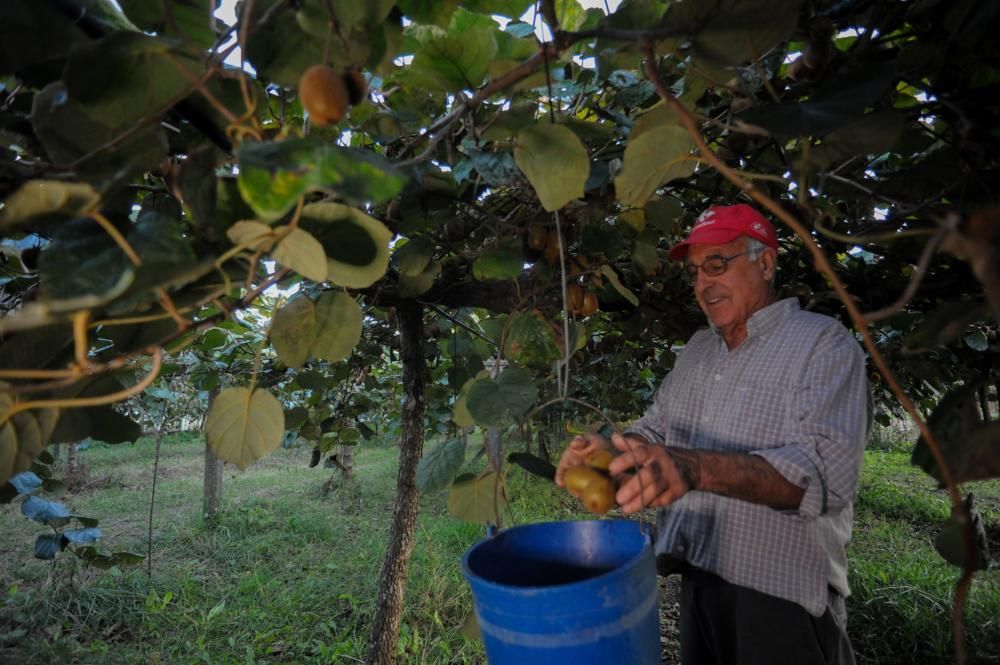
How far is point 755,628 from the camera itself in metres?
1.21

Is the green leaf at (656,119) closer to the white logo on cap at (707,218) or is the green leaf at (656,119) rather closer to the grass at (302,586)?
the white logo on cap at (707,218)

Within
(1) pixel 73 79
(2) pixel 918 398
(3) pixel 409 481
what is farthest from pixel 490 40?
(2) pixel 918 398

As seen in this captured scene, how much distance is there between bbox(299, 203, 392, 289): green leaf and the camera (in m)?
0.54

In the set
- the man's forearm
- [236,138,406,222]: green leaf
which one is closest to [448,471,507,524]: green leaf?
the man's forearm

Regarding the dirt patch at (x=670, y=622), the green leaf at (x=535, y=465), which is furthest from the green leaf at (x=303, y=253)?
the dirt patch at (x=670, y=622)

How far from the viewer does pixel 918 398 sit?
3578 millimetres

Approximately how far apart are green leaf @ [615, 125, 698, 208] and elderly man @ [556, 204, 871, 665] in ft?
1.25

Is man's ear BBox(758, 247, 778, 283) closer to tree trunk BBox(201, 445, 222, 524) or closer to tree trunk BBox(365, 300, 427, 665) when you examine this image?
tree trunk BBox(365, 300, 427, 665)

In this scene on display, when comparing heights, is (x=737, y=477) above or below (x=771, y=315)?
below

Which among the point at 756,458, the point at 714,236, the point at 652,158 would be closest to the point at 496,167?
the point at 652,158

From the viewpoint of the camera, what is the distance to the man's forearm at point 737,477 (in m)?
0.85

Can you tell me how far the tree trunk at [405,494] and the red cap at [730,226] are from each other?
0.92m

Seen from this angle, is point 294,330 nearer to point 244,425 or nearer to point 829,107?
point 244,425

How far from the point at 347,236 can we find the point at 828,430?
0.95 meters
